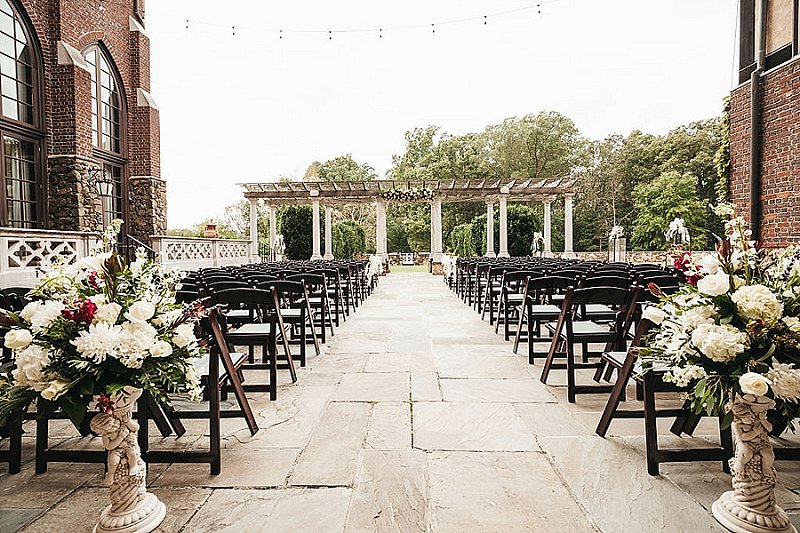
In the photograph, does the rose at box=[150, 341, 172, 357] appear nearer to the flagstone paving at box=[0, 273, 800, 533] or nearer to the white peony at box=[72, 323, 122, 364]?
the white peony at box=[72, 323, 122, 364]

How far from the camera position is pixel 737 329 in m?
2.10

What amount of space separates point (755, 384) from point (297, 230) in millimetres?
21050

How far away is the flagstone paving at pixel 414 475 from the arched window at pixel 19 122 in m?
9.76

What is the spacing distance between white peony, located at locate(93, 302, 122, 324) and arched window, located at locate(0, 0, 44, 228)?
10.7m

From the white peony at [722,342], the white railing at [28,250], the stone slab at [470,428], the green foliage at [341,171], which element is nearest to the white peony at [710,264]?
the white peony at [722,342]

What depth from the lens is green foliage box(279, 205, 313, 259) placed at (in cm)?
2208

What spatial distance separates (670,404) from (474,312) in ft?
17.7

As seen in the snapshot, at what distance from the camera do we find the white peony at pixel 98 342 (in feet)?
6.36

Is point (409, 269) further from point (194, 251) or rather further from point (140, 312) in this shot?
point (140, 312)

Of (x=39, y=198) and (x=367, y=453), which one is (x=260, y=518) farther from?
(x=39, y=198)

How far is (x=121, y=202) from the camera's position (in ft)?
48.5

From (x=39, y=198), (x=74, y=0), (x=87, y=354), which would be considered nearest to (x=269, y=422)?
(x=87, y=354)

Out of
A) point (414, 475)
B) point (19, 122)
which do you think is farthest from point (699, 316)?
point (19, 122)

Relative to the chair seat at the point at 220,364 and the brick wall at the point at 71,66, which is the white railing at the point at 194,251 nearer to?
the brick wall at the point at 71,66
